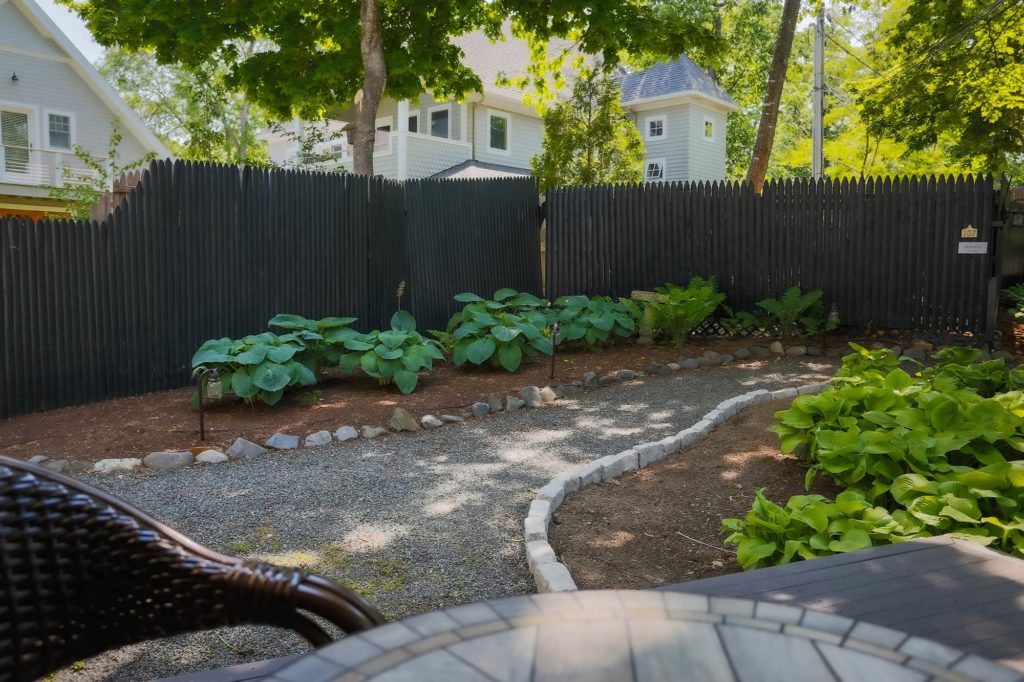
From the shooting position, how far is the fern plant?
873cm

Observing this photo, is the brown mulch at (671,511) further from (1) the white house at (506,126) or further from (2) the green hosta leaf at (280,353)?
(1) the white house at (506,126)

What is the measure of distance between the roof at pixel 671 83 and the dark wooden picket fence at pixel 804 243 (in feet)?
40.3

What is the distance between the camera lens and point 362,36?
34.6 ft

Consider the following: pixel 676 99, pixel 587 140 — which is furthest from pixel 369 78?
pixel 676 99

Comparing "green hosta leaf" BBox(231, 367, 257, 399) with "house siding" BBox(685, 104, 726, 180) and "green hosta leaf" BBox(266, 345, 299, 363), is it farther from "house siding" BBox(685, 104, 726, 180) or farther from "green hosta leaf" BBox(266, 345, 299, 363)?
"house siding" BBox(685, 104, 726, 180)

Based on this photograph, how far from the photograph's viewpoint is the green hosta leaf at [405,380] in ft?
21.1

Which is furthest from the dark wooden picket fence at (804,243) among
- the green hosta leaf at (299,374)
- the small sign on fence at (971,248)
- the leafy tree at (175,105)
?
the leafy tree at (175,105)

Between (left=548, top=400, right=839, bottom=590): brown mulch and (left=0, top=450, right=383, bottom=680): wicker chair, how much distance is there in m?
1.74

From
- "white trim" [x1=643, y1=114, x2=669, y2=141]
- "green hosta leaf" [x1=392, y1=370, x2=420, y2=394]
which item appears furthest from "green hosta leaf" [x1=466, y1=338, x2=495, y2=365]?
"white trim" [x1=643, y1=114, x2=669, y2=141]

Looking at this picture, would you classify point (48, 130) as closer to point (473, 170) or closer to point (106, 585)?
point (473, 170)

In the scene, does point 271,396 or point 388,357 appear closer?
point 271,396

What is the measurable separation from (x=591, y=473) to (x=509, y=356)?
3.06m

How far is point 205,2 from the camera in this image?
37.4ft

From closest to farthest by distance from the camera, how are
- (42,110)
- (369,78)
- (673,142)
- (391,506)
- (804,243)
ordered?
(391,506), (804,243), (369,78), (42,110), (673,142)
